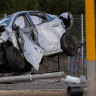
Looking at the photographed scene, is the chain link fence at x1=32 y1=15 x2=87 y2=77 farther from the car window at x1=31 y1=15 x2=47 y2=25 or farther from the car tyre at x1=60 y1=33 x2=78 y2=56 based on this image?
the car window at x1=31 y1=15 x2=47 y2=25

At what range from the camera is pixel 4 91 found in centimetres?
852

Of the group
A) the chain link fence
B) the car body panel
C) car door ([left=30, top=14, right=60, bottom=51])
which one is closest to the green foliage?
the chain link fence

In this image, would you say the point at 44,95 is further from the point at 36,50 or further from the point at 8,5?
the point at 8,5

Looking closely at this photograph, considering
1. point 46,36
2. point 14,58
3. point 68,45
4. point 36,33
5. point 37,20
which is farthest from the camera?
point 37,20

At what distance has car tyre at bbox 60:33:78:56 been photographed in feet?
41.2

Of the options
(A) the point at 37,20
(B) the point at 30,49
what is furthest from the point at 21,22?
(B) the point at 30,49

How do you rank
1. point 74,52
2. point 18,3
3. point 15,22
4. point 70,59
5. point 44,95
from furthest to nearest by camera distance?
point 18,3, point 70,59, point 74,52, point 15,22, point 44,95

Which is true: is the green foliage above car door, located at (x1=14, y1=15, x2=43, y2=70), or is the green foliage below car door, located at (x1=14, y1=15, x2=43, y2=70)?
above

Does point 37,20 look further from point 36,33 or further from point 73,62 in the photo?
point 73,62

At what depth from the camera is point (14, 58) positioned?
1066 cm

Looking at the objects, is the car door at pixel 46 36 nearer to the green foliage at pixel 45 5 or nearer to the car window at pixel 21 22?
the car window at pixel 21 22

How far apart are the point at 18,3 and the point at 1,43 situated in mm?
10897

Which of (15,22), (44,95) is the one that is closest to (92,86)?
(44,95)

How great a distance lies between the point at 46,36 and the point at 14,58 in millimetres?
2009
